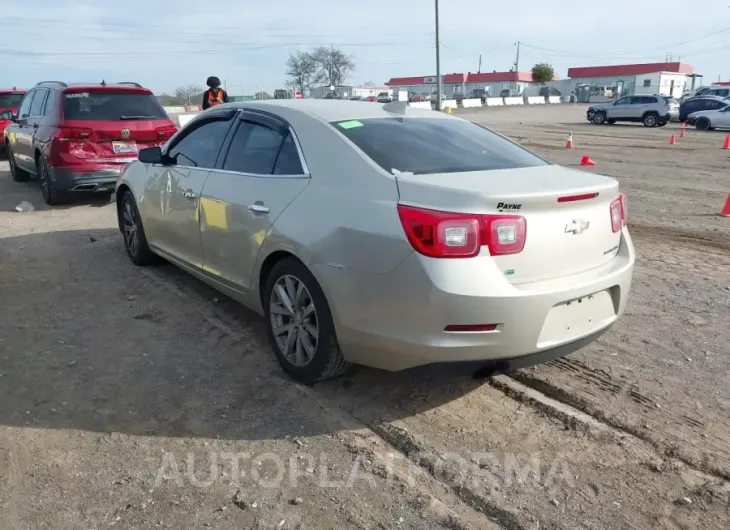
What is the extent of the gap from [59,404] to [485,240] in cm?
256

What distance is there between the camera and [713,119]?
91.8ft

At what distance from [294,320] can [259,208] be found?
0.73 metres

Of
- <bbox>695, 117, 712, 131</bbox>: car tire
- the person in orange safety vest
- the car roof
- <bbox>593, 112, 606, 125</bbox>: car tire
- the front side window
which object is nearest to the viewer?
the car roof

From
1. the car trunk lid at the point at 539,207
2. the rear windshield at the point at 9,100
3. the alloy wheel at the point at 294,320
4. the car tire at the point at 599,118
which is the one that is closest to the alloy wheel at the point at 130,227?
the alloy wheel at the point at 294,320

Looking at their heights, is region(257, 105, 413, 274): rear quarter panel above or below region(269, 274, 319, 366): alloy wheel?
above

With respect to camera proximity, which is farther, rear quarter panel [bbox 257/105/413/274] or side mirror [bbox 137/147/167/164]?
side mirror [bbox 137/147/167/164]

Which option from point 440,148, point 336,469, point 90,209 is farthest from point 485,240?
point 90,209

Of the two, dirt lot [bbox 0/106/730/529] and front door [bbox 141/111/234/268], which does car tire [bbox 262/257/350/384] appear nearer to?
dirt lot [bbox 0/106/730/529]

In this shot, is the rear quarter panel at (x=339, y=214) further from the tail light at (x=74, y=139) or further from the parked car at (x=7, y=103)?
the parked car at (x=7, y=103)

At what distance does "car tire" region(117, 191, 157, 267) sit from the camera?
19.0 feet

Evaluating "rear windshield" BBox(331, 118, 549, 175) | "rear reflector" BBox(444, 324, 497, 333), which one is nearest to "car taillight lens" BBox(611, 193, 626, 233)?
"rear windshield" BBox(331, 118, 549, 175)

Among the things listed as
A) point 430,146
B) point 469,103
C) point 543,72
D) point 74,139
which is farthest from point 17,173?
point 543,72

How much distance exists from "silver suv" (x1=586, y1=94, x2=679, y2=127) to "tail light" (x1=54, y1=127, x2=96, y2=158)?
1203 inches

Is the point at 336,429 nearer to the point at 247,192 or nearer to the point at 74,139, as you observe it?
the point at 247,192
